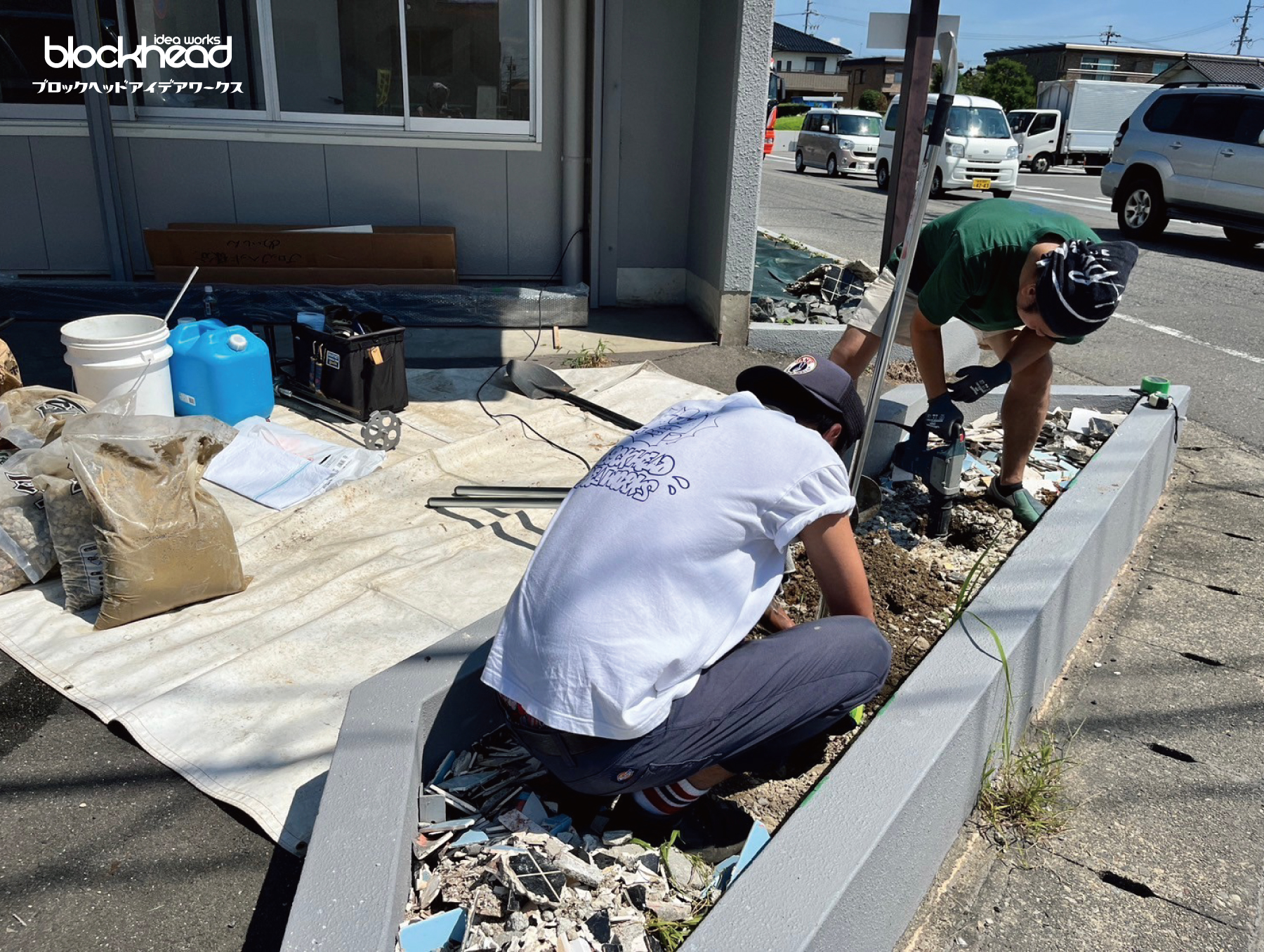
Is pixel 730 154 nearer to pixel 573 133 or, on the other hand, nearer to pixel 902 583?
pixel 573 133

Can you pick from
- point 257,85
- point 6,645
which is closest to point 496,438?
point 6,645

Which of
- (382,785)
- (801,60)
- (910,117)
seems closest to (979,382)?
(910,117)

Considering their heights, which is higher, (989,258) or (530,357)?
(989,258)

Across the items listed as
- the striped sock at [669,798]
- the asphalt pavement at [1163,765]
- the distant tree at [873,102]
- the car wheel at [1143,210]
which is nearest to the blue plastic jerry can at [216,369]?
the striped sock at [669,798]

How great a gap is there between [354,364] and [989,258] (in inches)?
117

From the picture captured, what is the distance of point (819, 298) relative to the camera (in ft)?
23.8

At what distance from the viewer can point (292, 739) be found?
255 centimetres

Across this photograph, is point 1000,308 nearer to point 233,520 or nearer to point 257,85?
point 233,520

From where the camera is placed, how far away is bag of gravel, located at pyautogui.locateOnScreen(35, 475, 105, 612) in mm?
2965

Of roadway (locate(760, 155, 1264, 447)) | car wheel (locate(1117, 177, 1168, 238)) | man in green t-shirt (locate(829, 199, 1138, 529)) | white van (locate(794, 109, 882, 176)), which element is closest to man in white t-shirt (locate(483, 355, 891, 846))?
man in green t-shirt (locate(829, 199, 1138, 529))

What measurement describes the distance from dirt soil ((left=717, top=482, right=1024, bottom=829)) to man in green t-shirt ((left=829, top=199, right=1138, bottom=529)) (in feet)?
0.76

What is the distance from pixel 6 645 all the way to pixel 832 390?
2.64m

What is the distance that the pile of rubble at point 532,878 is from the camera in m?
1.74

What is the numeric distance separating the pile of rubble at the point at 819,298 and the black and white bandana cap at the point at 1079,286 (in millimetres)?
3074
